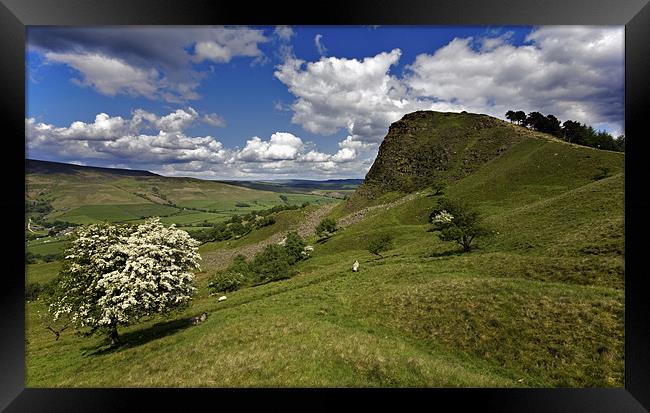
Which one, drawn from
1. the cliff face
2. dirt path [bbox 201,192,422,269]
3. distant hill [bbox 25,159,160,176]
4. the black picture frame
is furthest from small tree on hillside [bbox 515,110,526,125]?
distant hill [bbox 25,159,160,176]

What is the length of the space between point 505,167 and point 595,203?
3580 cm

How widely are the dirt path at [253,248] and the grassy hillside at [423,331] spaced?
1881 centimetres

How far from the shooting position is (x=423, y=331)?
10695 millimetres

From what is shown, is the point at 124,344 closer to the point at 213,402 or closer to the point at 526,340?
the point at 213,402

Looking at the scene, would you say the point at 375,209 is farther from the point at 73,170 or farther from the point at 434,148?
the point at 73,170

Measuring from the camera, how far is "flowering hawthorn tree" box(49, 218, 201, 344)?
10.7 metres

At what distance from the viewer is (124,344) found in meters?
12.9

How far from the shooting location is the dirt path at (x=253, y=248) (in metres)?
39.6

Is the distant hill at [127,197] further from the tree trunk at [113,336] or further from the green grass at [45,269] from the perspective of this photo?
the tree trunk at [113,336]


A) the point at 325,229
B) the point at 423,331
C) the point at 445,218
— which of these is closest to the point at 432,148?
the point at 325,229

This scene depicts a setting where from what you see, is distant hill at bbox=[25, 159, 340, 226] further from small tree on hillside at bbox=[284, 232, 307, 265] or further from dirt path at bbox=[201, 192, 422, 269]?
small tree on hillside at bbox=[284, 232, 307, 265]

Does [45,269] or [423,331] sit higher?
[423,331]
